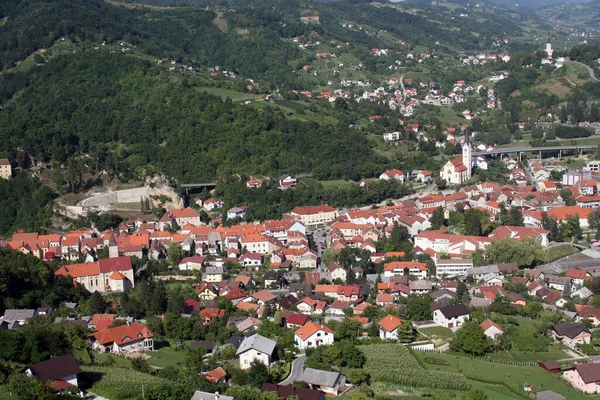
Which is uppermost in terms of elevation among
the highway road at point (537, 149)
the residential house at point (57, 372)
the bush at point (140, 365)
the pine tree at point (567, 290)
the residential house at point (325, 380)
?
the residential house at point (57, 372)

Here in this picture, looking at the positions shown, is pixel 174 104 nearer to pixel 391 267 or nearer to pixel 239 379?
pixel 391 267

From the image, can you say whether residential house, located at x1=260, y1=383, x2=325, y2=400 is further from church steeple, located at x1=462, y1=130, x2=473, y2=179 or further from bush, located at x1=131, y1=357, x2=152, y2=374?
church steeple, located at x1=462, y1=130, x2=473, y2=179

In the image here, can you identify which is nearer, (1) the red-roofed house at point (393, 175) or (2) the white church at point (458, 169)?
(1) the red-roofed house at point (393, 175)

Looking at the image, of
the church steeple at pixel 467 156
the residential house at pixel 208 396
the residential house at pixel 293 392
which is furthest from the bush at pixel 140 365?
the church steeple at pixel 467 156

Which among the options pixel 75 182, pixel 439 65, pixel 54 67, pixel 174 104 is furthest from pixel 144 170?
pixel 439 65

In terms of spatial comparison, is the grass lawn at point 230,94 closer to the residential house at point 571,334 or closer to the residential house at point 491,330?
the residential house at point 491,330

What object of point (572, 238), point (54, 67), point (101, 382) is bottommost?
A: point (572, 238)
